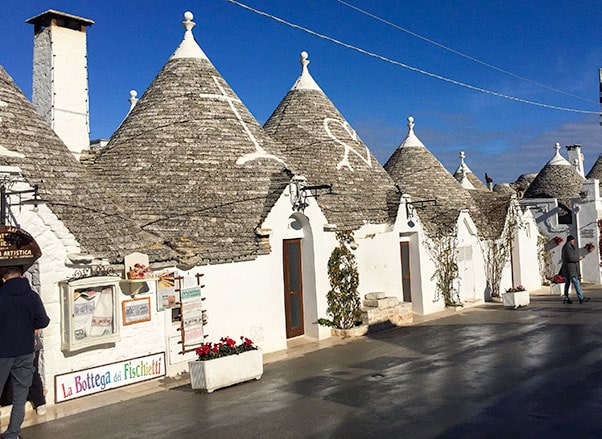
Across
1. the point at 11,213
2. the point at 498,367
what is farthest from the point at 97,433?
the point at 498,367

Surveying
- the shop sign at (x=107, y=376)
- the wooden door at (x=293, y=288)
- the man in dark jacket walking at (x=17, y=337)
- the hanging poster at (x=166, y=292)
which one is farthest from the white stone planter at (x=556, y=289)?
the man in dark jacket walking at (x=17, y=337)

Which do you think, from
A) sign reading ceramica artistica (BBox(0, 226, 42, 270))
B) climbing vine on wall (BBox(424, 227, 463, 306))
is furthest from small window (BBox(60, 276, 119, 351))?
climbing vine on wall (BBox(424, 227, 463, 306))

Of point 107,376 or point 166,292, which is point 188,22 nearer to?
point 166,292

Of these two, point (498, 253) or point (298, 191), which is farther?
point (498, 253)

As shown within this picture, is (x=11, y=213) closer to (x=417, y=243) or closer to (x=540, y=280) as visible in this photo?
(x=417, y=243)

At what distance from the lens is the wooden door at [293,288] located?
43.5 ft

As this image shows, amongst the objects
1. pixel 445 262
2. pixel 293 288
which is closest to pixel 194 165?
pixel 293 288

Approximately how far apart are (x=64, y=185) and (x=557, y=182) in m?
24.0

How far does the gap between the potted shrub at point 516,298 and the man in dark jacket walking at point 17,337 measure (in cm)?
1374

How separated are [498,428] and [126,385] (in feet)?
18.5

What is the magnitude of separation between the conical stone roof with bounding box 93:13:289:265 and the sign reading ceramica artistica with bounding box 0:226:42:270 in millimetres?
2754

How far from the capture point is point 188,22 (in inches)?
616

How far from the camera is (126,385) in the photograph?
933 centimetres

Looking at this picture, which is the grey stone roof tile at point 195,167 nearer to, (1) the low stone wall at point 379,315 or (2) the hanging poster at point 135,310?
(2) the hanging poster at point 135,310
